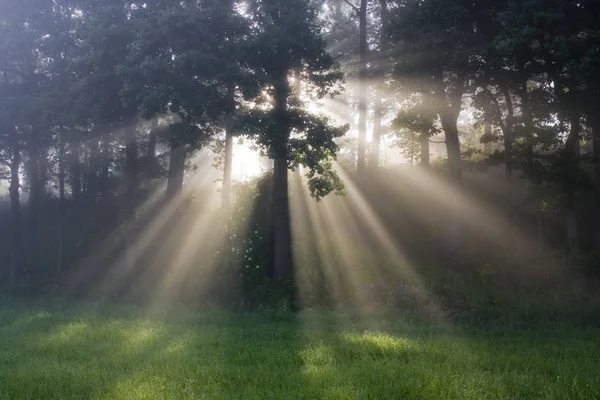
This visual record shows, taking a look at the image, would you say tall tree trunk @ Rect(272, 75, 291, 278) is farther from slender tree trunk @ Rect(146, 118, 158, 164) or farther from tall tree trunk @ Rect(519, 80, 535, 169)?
slender tree trunk @ Rect(146, 118, 158, 164)

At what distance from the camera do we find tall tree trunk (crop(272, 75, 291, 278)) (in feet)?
72.8

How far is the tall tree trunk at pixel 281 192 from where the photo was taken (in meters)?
22.2

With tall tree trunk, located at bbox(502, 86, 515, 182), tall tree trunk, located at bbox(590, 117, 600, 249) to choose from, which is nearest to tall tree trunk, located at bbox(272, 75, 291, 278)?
tall tree trunk, located at bbox(502, 86, 515, 182)

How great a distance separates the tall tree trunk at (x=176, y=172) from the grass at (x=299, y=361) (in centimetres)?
1581

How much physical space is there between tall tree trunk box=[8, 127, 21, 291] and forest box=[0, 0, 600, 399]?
0.28 meters

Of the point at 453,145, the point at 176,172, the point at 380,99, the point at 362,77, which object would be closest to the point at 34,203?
the point at 176,172

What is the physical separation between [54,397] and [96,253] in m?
26.2

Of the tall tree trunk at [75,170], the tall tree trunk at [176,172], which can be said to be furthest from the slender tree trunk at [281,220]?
the tall tree trunk at [75,170]

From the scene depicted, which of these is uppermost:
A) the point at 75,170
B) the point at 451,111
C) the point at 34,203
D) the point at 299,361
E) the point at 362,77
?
the point at 362,77

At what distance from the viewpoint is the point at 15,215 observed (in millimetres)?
37781

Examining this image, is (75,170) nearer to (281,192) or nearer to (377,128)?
(281,192)

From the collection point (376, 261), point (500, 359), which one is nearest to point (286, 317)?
point (376, 261)

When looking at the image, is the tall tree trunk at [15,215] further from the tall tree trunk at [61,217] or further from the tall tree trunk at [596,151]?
the tall tree trunk at [596,151]

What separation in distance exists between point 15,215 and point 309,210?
73.1 ft
